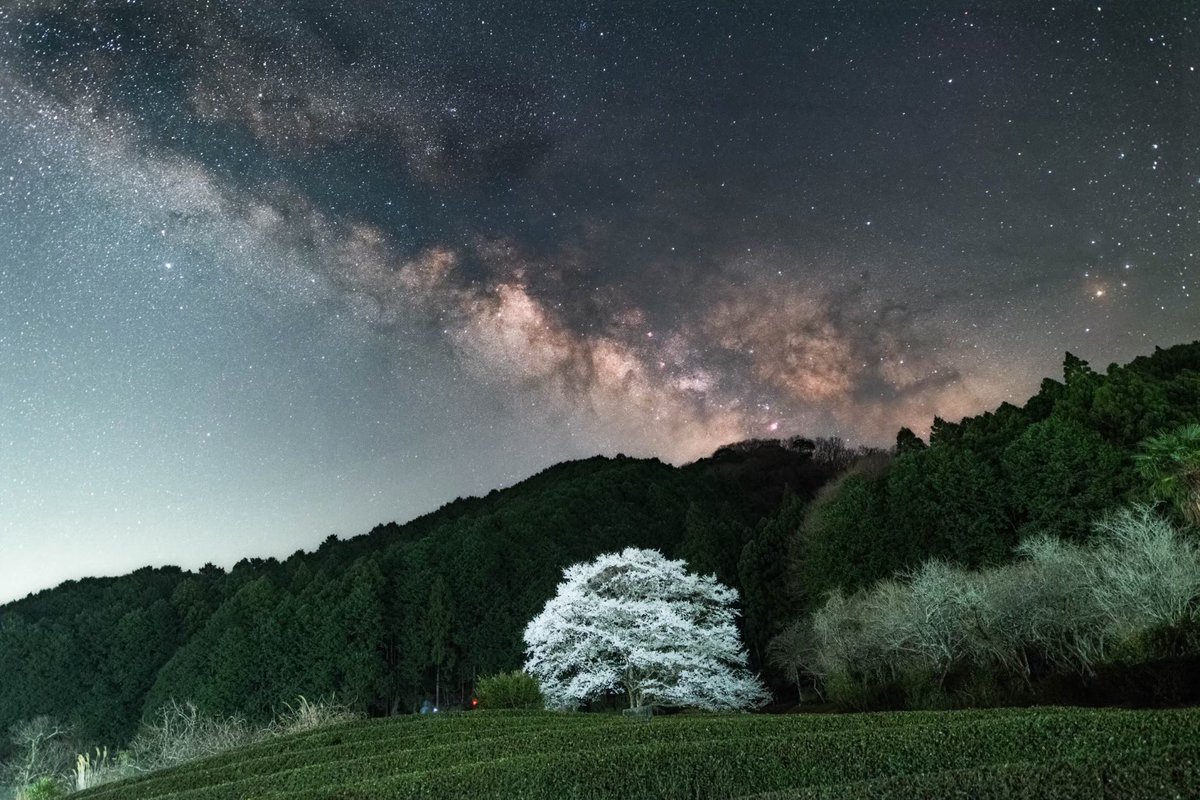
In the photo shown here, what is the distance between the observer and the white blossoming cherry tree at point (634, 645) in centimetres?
3362

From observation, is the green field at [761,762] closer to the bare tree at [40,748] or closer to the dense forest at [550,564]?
the dense forest at [550,564]

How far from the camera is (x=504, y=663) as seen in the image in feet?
173

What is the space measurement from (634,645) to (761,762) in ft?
82.4

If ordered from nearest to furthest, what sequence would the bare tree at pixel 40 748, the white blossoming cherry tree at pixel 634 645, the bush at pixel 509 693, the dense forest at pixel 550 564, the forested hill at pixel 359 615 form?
the bush at pixel 509 693
the white blossoming cherry tree at pixel 634 645
the dense forest at pixel 550 564
the bare tree at pixel 40 748
the forested hill at pixel 359 615

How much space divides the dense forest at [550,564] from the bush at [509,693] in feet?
69.0

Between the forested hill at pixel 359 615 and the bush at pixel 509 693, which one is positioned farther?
the forested hill at pixel 359 615

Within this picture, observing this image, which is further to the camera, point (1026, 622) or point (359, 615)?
point (359, 615)

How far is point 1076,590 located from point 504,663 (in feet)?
122

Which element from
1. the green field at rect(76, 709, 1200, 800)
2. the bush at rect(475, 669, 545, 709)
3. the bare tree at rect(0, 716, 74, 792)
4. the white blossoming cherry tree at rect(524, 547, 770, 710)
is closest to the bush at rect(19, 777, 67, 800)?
the green field at rect(76, 709, 1200, 800)

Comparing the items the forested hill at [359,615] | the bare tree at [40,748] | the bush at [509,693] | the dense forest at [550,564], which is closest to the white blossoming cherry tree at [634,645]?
the bush at [509,693]

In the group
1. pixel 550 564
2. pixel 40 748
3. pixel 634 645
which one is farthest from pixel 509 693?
pixel 40 748

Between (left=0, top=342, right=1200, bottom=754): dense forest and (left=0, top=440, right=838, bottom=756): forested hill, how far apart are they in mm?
161

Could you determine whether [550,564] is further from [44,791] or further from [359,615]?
[44,791]

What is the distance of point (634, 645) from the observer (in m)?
33.7
